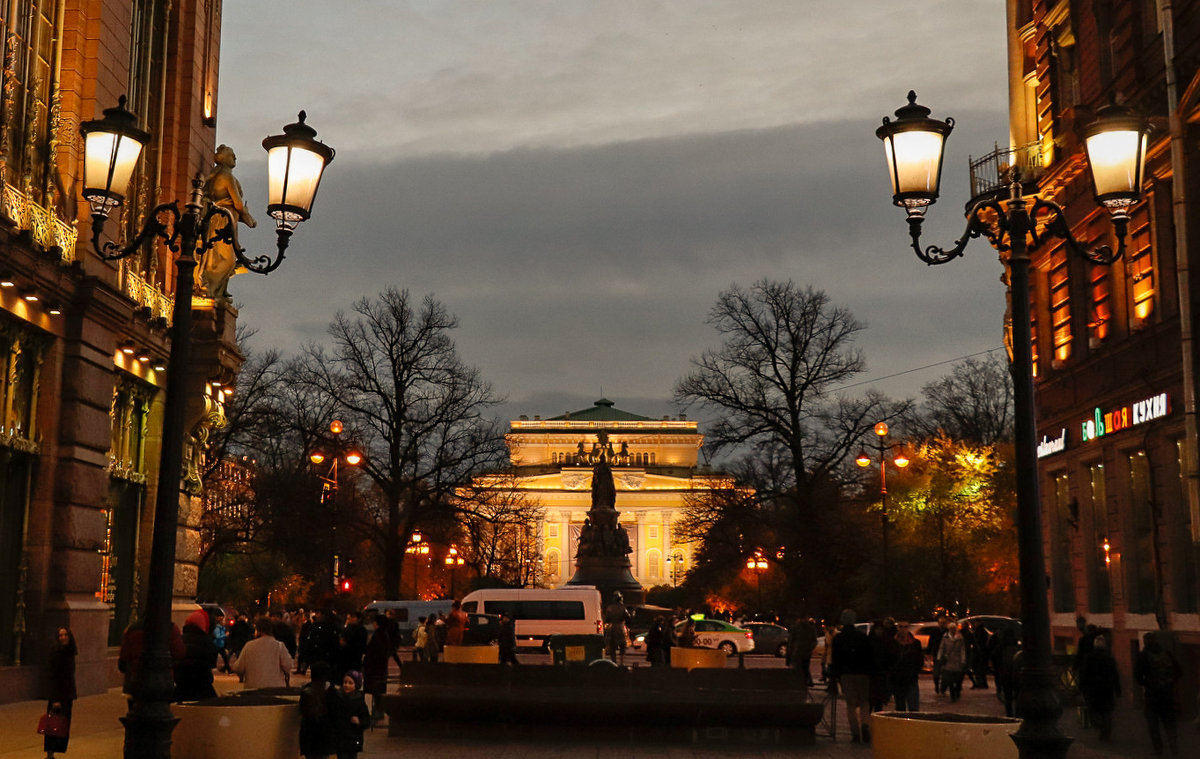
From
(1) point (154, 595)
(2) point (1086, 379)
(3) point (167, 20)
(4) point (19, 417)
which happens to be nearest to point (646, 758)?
(1) point (154, 595)

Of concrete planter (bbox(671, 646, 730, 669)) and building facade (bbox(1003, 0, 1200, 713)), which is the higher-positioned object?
building facade (bbox(1003, 0, 1200, 713))

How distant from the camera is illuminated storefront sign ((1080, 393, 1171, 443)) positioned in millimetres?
23844

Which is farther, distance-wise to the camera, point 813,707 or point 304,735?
point 813,707

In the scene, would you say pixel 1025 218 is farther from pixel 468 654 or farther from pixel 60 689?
pixel 468 654

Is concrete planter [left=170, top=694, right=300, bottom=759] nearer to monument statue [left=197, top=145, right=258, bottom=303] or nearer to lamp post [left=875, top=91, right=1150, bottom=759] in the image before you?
lamp post [left=875, top=91, right=1150, bottom=759]

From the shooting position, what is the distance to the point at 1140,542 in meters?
Answer: 26.1

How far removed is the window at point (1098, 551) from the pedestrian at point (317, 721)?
805 inches

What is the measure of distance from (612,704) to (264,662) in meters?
5.36

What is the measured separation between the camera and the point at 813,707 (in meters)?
Answer: 18.5

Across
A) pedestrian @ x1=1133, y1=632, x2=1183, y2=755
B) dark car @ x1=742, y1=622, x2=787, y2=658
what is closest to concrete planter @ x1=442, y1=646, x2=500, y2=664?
pedestrian @ x1=1133, y1=632, x2=1183, y2=755

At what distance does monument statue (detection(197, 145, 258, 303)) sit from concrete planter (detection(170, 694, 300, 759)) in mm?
14438

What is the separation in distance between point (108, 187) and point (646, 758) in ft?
31.0

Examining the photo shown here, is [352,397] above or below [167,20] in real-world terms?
below

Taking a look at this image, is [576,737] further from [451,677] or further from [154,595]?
[154,595]
